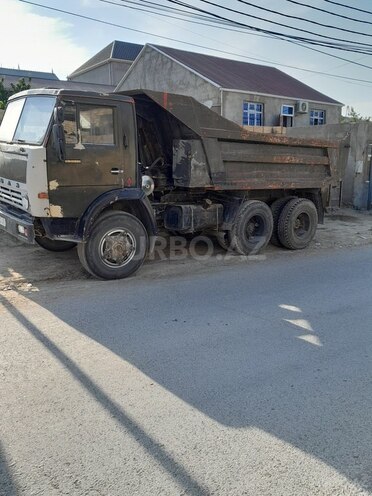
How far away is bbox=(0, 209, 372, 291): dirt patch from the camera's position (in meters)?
6.52

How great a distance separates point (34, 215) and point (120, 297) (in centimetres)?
154

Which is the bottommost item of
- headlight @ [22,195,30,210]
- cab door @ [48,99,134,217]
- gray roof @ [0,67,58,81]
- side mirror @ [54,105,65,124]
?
headlight @ [22,195,30,210]

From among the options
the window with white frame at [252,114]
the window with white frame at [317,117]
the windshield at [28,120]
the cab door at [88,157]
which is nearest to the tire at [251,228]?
the cab door at [88,157]

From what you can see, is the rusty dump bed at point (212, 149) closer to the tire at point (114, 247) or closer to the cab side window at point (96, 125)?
the cab side window at point (96, 125)

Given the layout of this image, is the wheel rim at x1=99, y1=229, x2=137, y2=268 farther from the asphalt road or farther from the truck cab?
the asphalt road

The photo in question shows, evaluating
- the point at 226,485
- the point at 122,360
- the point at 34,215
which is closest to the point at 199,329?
the point at 122,360

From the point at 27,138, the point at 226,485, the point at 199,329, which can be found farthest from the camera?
the point at 27,138

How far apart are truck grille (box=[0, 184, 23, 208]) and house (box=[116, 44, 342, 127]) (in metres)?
19.1

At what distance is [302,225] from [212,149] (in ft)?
9.78

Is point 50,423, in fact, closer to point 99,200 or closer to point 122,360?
point 122,360

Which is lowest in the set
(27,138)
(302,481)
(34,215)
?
(302,481)

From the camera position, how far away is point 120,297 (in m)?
5.70

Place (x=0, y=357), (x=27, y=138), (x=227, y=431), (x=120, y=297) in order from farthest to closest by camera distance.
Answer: (x=27, y=138)
(x=120, y=297)
(x=0, y=357)
(x=227, y=431)

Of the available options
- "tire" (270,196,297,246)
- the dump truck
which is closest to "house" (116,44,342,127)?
"tire" (270,196,297,246)
